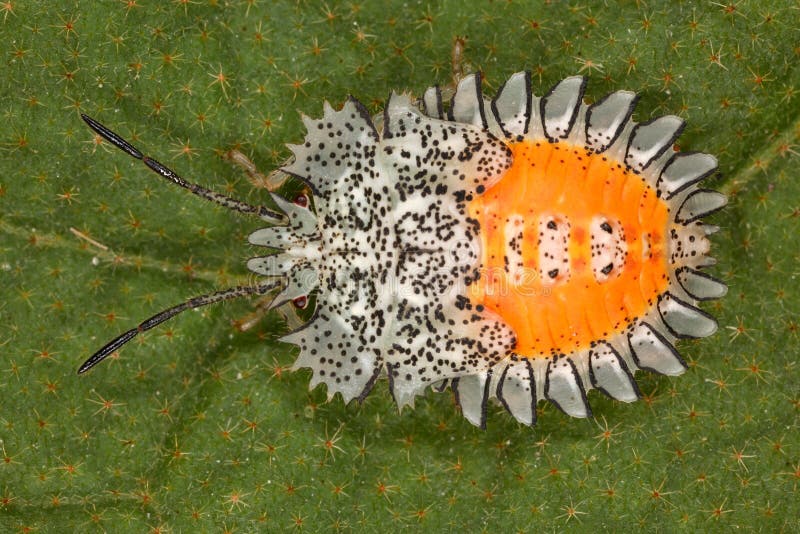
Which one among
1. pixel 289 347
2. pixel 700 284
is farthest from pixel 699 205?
pixel 289 347

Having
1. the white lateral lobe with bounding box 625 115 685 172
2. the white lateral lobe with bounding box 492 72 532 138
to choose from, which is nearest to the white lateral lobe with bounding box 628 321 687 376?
the white lateral lobe with bounding box 625 115 685 172

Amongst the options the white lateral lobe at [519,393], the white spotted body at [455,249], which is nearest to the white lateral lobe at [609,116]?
the white spotted body at [455,249]

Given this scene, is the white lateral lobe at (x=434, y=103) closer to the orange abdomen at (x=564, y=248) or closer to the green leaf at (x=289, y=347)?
the green leaf at (x=289, y=347)

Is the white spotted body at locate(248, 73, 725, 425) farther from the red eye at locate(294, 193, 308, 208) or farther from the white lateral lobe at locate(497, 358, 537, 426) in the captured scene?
the red eye at locate(294, 193, 308, 208)

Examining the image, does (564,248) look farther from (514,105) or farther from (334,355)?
(334,355)

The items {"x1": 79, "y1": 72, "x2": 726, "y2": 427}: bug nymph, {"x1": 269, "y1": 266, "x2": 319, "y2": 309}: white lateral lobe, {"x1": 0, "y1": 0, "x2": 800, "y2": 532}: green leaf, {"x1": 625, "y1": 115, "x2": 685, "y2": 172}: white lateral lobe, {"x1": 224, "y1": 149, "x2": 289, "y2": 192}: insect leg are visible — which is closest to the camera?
{"x1": 79, "y1": 72, "x2": 726, "y2": 427}: bug nymph

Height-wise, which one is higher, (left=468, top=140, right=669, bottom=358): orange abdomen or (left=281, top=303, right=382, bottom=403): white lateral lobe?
(left=468, top=140, right=669, bottom=358): orange abdomen

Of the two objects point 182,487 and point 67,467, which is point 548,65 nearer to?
point 182,487
